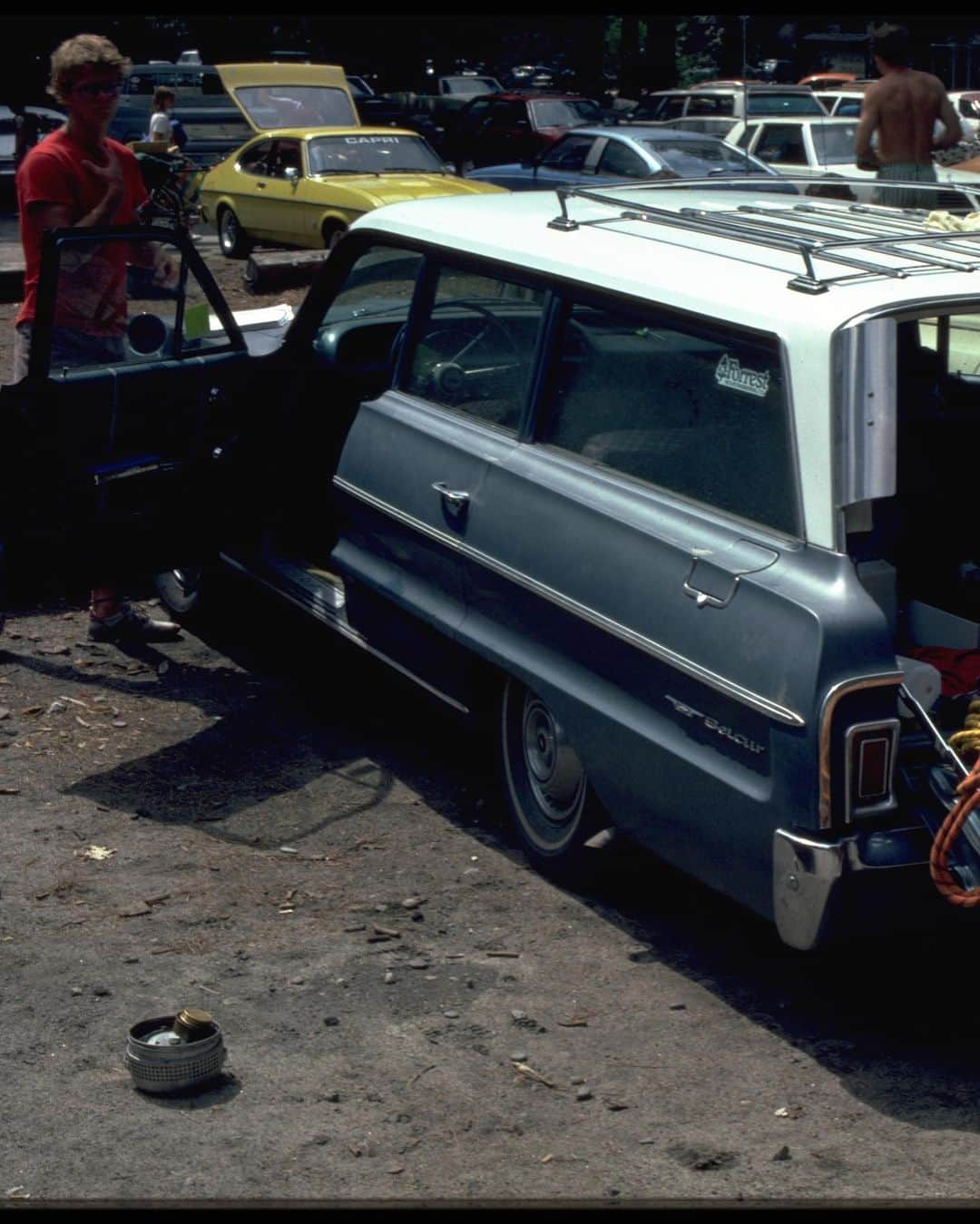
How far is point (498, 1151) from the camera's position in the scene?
3.52 meters

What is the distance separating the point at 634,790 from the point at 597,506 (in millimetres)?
738

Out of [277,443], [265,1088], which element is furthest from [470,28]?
[265,1088]

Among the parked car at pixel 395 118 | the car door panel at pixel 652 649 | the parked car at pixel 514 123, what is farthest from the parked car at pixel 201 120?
the car door panel at pixel 652 649

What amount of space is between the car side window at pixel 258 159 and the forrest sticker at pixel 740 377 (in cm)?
1492

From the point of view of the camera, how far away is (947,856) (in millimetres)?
3631

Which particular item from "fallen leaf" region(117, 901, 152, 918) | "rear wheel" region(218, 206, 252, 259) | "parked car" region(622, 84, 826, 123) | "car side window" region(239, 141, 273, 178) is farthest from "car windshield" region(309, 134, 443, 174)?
"fallen leaf" region(117, 901, 152, 918)

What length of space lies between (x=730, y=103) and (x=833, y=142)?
6.31 m

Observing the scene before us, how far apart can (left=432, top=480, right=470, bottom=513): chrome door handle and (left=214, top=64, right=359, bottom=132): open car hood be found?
16346 mm

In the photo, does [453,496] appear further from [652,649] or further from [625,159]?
[625,159]

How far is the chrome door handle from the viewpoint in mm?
4898

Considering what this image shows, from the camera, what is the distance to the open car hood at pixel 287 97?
67.9 feet

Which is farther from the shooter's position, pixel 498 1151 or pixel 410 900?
pixel 410 900

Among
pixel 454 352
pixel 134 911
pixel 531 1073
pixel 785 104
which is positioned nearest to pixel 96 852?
pixel 134 911

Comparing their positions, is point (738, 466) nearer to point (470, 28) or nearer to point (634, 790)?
point (634, 790)
